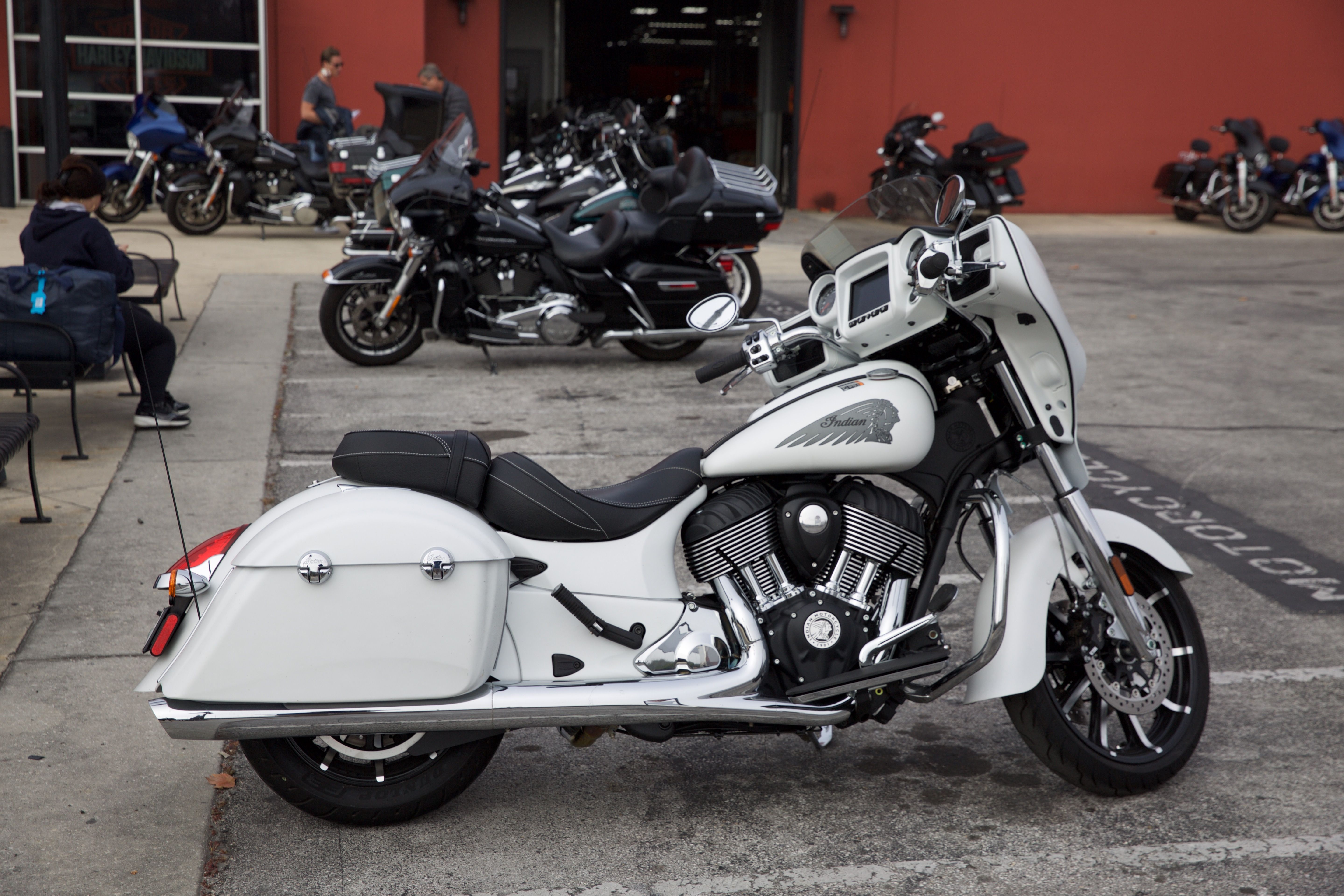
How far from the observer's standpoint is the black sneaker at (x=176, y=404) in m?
7.06

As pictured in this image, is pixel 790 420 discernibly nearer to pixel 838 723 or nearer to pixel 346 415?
pixel 838 723

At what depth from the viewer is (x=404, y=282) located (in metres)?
8.65

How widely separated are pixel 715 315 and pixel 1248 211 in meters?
17.5

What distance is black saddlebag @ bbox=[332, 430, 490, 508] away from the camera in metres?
3.06

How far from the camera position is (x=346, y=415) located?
24.9 feet

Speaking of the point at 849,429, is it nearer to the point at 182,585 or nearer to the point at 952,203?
the point at 952,203

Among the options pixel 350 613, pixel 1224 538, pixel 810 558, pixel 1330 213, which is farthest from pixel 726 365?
pixel 1330 213

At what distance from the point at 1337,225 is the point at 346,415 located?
16.2 meters

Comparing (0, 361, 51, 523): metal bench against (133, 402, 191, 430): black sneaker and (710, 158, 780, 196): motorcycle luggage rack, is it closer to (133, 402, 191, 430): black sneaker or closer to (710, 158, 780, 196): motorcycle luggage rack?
(133, 402, 191, 430): black sneaker

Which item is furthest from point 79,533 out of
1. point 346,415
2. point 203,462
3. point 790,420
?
point 790,420

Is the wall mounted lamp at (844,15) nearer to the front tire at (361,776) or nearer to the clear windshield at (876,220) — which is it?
the clear windshield at (876,220)

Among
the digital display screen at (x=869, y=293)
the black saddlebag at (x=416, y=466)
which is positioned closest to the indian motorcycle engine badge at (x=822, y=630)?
the digital display screen at (x=869, y=293)

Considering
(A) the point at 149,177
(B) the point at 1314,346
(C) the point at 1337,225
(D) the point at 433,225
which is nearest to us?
(D) the point at 433,225

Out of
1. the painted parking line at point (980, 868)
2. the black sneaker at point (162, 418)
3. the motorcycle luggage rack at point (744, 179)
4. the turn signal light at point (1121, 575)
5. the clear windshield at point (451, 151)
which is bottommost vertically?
the painted parking line at point (980, 868)
